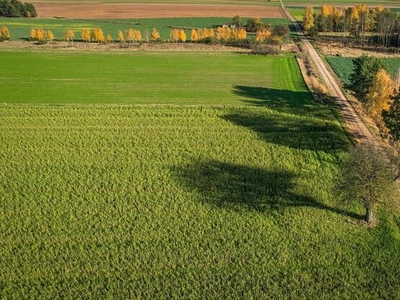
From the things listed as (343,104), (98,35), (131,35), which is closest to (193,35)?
(131,35)

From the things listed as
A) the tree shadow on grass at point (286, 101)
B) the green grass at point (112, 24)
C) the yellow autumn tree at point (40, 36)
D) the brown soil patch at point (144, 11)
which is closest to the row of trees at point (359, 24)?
the green grass at point (112, 24)

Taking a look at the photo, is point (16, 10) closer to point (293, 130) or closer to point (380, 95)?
point (293, 130)

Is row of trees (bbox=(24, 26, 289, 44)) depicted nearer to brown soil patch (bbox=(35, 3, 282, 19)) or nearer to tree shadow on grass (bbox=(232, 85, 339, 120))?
tree shadow on grass (bbox=(232, 85, 339, 120))

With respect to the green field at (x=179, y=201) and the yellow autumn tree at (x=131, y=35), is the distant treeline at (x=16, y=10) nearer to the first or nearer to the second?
the yellow autumn tree at (x=131, y=35)

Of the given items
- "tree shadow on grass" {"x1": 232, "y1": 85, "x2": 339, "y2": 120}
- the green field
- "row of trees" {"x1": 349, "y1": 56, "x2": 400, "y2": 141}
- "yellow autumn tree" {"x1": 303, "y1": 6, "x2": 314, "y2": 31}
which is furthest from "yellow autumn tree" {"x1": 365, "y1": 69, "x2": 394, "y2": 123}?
"yellow autumn tree" {"x1": 303, "y1": 6, "x2": 314, "y2": 31}

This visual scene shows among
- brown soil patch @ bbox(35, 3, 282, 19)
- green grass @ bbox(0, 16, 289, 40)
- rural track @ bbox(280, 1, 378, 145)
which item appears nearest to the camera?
rural track @ bbox(280, 1, 378, 145)

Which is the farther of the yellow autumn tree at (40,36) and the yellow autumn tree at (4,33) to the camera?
the yellow autumn tree at (4,33)

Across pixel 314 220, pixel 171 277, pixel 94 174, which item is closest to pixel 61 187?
pixel 94 174
